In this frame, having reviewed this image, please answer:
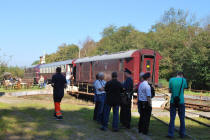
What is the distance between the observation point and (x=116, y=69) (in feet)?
63.7

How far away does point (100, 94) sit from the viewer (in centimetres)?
855

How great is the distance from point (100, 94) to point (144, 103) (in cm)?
191

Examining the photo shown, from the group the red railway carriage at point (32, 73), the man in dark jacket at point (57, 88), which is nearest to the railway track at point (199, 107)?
the man in dark jacket at point (57, 88)

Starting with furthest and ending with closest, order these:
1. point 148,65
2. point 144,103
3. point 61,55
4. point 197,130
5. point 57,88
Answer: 1. point 61,55
2. point 148,65
3. point 57,88
4. point 197,130
5. point 144,103

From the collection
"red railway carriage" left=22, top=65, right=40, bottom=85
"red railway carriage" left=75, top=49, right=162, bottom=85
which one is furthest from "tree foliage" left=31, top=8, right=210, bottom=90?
"red railway carriage" left=22, top=65, right=40, bottom=85

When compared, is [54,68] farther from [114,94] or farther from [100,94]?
[114,94]

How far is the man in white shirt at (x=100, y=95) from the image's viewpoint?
829cm

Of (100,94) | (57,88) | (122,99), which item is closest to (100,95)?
(100,94)

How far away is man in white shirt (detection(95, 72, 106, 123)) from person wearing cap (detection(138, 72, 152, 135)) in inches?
59.0

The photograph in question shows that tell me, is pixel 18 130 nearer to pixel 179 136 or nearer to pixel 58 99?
pixel 58 99

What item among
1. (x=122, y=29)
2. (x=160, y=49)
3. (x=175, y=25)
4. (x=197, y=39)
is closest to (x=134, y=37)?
(x=122, y=29)

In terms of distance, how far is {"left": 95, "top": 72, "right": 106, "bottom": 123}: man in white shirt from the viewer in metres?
8.29

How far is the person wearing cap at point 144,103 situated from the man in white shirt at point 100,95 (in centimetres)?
150

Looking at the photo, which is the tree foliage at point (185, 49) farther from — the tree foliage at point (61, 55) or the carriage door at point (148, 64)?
the tree foliage at point (61, 55)
